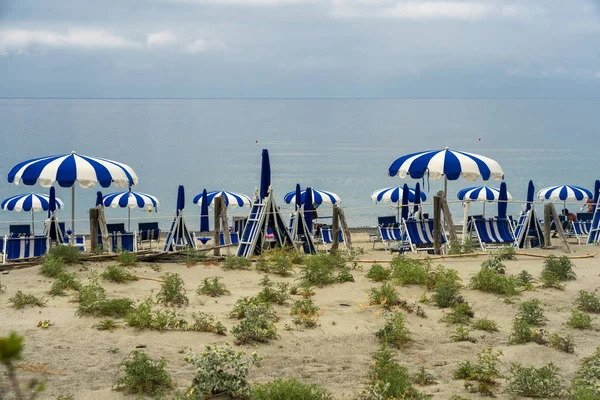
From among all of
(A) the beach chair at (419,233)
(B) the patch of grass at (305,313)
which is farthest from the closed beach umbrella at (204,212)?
(B) the patch of grass at (305,313)

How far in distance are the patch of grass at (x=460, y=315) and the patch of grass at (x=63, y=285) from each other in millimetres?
3841

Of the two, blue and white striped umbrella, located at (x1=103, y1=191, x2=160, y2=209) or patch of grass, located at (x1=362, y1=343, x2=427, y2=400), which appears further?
blue and white striped umbrella, located at (x1=103, y1=191, x2=160, y2=209)

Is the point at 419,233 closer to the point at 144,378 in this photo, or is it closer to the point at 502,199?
the point at 502,199

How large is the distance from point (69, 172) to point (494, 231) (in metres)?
7.35

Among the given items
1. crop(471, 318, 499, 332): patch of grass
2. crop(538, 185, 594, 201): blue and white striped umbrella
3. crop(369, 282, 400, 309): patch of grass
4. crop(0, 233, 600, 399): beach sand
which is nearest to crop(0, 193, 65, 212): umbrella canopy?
crop(0, 233, 600, 399): beach sand

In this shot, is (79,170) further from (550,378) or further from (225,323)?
(550,378)

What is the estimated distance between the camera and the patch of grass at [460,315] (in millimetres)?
7660

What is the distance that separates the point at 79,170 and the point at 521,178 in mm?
48806

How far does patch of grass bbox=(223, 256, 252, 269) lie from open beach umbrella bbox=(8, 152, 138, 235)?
10.0ft

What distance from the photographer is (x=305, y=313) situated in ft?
25.0

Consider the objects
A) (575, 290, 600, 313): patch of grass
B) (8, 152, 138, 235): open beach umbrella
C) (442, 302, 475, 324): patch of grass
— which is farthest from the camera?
(8, 152, 138, 235): open beach umbrella

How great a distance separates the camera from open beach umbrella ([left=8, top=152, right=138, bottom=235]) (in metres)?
12.2

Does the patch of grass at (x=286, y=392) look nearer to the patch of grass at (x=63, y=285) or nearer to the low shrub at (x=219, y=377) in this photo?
the low shrub at (x=219, y=377)

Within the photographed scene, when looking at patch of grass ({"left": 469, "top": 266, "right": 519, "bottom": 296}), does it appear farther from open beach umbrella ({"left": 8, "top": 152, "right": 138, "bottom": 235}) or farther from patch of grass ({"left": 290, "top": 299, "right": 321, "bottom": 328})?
open beach umbrella ({"left": 8, "top": 152, "right": 138, "bottom": 235})
